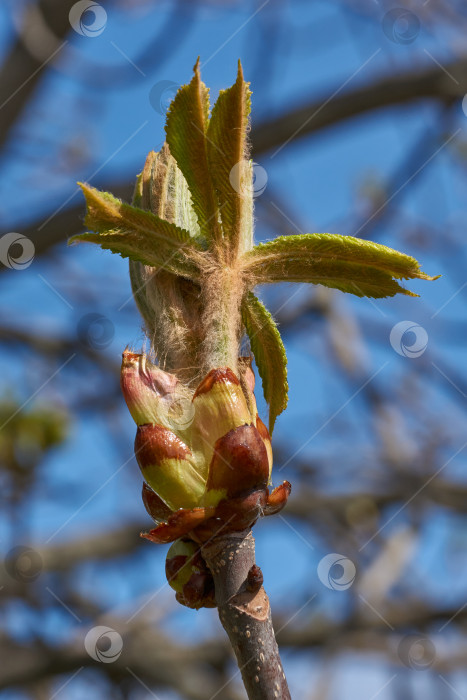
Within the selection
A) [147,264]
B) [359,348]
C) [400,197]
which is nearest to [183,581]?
[147,264]

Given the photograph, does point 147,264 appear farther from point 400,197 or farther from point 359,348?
point 359,348

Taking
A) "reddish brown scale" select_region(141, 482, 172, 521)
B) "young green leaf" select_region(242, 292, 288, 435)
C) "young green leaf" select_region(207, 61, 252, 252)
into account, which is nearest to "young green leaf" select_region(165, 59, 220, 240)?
"young green leaf" select_region(207, 61, 252, 252)

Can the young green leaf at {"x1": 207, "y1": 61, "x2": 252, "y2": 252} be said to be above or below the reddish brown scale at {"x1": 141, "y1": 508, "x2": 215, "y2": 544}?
above

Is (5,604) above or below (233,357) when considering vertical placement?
above
